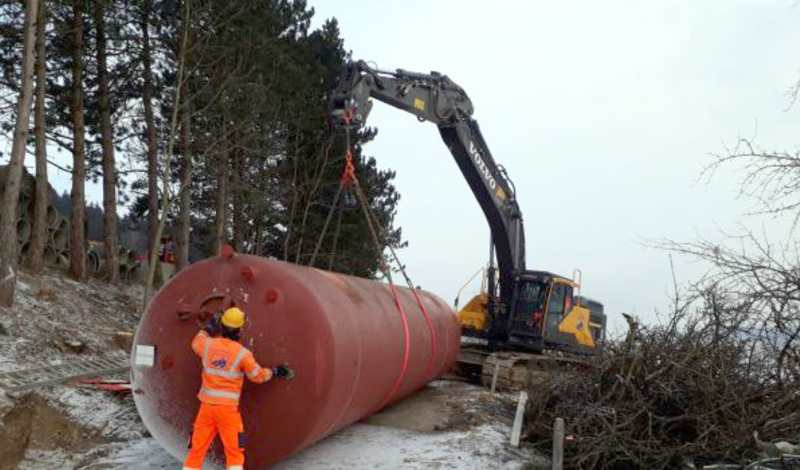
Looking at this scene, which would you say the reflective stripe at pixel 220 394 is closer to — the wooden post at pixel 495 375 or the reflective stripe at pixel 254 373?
the reflective stripe at pixel 254 373

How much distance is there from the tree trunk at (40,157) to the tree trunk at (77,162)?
1715 millimetres

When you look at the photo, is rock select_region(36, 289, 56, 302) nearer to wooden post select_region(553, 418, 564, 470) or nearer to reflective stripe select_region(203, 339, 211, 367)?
reflective stripe select_region(203, 339, 211, 367)

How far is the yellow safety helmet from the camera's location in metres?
5.33

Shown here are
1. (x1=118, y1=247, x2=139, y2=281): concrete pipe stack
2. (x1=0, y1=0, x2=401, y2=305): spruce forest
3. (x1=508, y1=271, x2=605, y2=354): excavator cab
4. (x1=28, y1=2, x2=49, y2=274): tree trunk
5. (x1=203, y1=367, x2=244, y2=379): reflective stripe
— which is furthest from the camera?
(x1=118, y1=247, x2=139, y2=281): concrete pipe stack

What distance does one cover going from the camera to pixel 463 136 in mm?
12500

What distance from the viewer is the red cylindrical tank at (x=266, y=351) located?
18.1 ft

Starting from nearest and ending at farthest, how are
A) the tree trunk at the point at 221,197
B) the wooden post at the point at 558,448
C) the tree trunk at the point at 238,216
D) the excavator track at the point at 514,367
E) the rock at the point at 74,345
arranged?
the wooden post at the point at 558,448 → the rock at the point at 74,345 → the excavator track at the point at 514,367 → the tree trunk at the point at 221,197 → the tree trunk at the point at 238,216

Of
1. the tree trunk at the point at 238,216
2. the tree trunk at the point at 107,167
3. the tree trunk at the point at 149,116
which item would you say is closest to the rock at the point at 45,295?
the tree trunk at the point at 149,116

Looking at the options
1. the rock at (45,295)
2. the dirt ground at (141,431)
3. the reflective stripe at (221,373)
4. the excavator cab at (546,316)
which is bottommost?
the dirt ground at (141,431)

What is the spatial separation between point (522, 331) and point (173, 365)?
324 inches

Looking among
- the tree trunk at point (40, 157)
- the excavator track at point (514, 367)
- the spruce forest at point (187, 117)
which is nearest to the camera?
the excavator track at point (514, 367)

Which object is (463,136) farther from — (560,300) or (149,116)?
(149,116)

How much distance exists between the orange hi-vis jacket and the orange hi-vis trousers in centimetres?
7

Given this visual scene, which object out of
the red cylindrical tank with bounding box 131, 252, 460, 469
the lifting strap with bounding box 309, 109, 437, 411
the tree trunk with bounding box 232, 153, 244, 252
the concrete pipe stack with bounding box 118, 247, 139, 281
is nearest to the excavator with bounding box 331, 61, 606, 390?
the lifting strap with bounding box 309, 109, 437, 411
